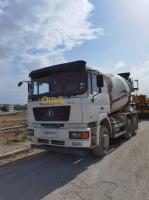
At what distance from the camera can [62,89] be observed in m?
7.55

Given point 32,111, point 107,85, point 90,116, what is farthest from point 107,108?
→ point 32,111

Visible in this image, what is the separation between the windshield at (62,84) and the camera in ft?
24.0

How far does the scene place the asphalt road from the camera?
507 cm

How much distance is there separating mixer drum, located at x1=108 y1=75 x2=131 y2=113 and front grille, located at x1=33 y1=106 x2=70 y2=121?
9.67 ft

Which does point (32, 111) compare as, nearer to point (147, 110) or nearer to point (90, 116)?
point (90, 116)

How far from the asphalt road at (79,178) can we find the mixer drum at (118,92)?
2.36 m

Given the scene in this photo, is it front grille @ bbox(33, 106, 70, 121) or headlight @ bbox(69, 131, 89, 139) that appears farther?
front grille @ bbox(33, 106, 70, 121)

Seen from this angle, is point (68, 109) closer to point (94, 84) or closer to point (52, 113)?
point (52, 113)

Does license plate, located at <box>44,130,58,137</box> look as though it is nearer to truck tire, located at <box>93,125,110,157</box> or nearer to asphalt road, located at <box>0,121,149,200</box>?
asphalt road, located at <box>0,121,149,200</box>

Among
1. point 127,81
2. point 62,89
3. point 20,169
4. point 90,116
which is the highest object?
point 127,81

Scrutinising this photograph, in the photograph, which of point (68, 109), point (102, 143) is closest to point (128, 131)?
point (102, 143)

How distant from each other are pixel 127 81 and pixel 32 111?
641cm

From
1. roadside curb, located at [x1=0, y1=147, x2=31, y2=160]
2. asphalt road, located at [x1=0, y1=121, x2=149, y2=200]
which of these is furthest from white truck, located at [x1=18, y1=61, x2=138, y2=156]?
roadside curb, located at [x1=0, y1=147, x2=31, y2=160]

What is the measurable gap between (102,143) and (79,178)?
2313 millimetres
